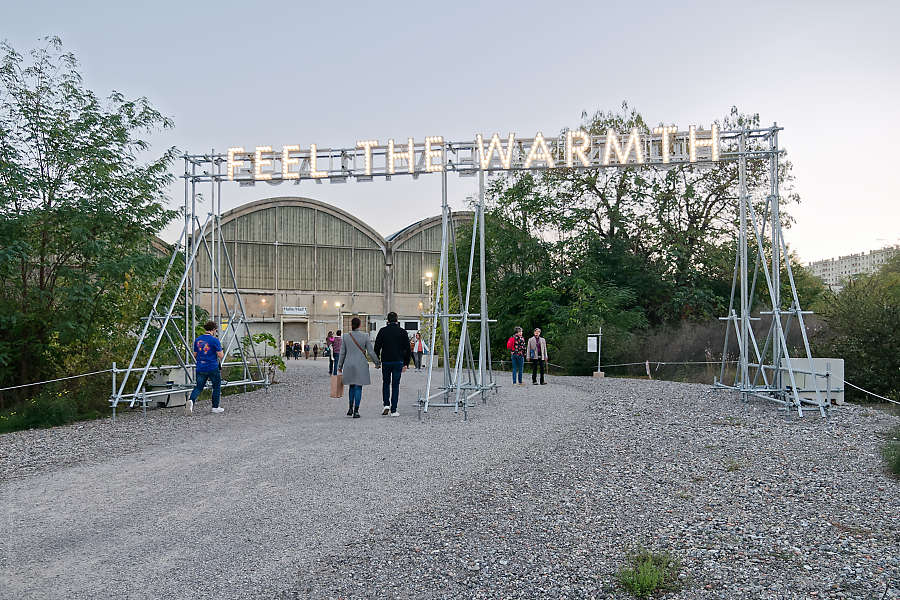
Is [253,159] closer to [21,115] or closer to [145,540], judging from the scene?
[21,115]

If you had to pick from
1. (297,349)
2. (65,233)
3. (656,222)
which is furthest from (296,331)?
(65,233)

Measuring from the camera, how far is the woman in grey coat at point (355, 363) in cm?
1327

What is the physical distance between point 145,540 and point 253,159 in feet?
38.4

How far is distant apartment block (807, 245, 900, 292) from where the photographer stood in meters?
48.0

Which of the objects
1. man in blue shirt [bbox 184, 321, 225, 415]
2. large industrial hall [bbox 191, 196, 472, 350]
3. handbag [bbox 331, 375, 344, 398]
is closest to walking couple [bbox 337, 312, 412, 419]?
handbag [bbox 331, 375, 344, 398]

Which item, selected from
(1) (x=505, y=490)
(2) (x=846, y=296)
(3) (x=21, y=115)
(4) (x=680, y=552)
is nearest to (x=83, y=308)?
(3) (x=21, y=115)

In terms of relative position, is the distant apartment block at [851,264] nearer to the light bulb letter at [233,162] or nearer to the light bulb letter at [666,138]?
the light bulb letter at [666,138]

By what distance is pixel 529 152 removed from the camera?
1509 cm

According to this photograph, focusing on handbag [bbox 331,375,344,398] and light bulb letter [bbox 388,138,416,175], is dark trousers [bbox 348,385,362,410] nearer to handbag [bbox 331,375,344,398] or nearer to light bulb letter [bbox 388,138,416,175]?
handbag [bbox 331,375,344,398]

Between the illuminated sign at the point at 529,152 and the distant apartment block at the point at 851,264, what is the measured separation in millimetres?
25195

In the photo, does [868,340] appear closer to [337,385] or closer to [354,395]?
[354,395]

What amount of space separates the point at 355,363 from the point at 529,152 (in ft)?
18.7

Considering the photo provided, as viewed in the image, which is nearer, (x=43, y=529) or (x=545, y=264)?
(x=43, y=529)

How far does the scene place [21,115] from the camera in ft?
53.6
